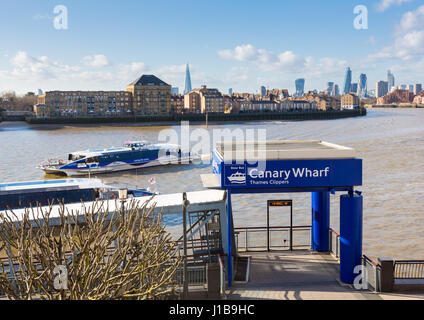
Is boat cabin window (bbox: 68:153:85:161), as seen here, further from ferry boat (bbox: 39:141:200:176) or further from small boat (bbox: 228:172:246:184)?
small boat (bbox: 228:172:246:184)

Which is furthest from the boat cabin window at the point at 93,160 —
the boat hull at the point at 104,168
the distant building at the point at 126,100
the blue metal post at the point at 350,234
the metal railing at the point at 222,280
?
the distant building at the point at 126,100

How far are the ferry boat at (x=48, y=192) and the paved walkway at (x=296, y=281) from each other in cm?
1061

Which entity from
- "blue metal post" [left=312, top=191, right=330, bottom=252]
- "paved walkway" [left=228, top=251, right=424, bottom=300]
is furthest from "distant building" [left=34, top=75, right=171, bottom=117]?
"paved walkway" [left=228, top=251, right=424, bottom=300]

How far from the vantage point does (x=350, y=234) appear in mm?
10578

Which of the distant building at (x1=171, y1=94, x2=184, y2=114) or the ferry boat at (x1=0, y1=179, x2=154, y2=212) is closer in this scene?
the ferry boat at (x1=0, y1=179, x2=154, y2=212)

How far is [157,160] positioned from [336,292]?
37.2 meters

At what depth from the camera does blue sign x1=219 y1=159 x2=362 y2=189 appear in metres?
10.7

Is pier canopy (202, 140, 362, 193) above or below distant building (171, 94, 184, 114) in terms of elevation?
below

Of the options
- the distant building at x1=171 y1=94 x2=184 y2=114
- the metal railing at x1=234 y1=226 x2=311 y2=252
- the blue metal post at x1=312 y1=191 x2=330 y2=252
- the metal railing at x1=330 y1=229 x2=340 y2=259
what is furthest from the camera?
the distant building at x1=171 y1=94 x2=184 y2=114

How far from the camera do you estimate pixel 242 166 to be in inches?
420

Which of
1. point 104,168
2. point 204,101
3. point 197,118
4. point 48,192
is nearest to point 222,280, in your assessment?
point 48,192

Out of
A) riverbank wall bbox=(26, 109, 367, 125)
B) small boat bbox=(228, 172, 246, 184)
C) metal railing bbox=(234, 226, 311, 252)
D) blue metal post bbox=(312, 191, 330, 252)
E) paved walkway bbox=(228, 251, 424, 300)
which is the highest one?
riverbank wall bbox=(26, 109, 367, 125)
